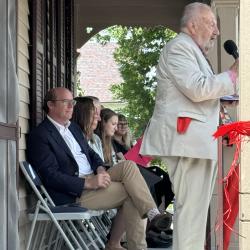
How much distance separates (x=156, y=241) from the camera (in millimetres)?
7004

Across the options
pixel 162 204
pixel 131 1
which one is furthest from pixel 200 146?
pixel 131 1

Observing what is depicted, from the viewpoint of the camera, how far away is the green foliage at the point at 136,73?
67.1 feet

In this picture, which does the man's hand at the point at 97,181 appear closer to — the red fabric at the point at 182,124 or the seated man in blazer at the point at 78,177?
the seated man in blazer at the point at 78,177

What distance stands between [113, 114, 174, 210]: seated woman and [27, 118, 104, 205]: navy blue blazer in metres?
1.13

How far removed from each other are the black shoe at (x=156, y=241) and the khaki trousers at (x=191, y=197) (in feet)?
8.47

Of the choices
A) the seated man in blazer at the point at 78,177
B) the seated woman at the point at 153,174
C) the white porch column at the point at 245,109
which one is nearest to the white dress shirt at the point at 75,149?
the seated man in blazer at the point at 78,177

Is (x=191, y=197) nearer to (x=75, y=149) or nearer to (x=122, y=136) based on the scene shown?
(x=75, y=149)

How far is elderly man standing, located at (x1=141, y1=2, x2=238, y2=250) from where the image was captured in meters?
4.33

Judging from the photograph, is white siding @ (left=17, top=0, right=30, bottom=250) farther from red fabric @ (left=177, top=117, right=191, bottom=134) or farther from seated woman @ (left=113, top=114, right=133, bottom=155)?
seated woman @ (left=113, top=114, right=133, bottom=155)

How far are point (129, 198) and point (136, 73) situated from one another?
15.6 metres

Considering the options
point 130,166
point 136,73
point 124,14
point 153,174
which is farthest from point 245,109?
point 136,73

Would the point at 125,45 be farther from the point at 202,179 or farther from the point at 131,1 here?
the point at 202,179

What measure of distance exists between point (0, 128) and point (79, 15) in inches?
277

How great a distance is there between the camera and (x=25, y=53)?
5.47 metres
